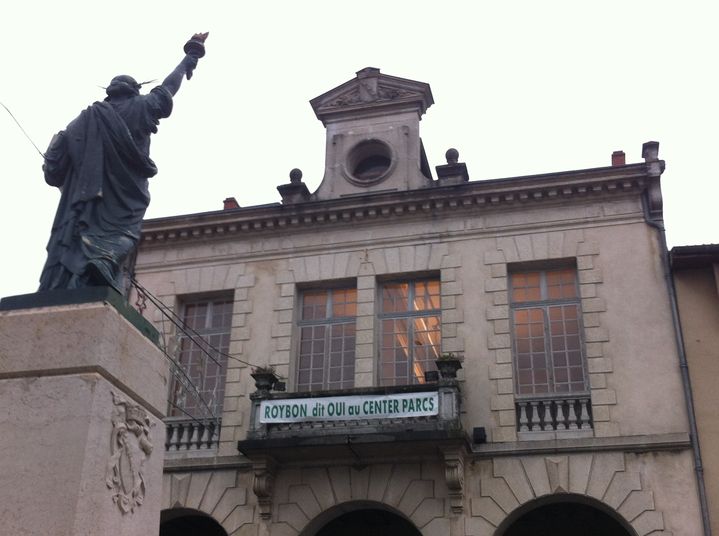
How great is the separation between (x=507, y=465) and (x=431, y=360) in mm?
2407

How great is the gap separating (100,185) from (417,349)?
31.2 ft

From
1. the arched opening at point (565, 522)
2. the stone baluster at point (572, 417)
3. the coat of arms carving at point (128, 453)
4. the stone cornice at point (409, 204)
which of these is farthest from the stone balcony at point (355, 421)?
the coat of arms carving at point (128, 453)

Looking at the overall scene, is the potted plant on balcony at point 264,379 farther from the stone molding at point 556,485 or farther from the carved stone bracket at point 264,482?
the stone molding at point 556,485

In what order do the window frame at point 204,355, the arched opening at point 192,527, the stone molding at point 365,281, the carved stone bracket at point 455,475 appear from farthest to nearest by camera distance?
1. the arched opening at point 192,527
2. the window frame at point 204,355
3. the stone molding at point 365,281
4. the carved stone bracket at point 455,475

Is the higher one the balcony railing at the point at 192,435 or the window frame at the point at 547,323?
the window frame at the point at 547,323

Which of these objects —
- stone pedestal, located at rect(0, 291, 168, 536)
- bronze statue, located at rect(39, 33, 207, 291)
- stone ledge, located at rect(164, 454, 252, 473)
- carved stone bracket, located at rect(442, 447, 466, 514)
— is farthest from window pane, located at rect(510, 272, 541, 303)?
stone pedestal, located at rect(0, 291, 168, 536)

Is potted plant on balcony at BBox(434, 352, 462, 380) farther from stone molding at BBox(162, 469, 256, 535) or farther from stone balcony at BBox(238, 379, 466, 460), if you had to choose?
stone molding at BBox(162, 469, 256, 535)

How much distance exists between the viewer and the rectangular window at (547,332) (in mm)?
14289

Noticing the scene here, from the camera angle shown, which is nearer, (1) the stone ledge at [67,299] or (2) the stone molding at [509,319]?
(1) the stone ledge at [67,299]

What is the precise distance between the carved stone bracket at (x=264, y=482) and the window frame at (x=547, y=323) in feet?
14.5

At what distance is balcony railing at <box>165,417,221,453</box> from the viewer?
15211mm

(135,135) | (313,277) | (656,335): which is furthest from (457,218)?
(135,135)

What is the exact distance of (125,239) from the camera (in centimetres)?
648

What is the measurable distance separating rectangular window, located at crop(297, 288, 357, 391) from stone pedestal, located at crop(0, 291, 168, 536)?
928 cm
